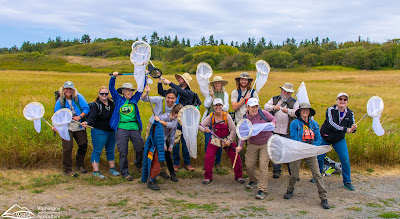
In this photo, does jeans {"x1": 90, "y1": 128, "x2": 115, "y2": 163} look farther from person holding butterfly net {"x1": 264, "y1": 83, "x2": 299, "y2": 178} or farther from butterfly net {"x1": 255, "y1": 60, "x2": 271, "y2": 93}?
butterfly net {"x1": 255, "y1": 60, "x2": 271, "y2": 93}

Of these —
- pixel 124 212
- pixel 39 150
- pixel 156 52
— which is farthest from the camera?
pixel 156 52

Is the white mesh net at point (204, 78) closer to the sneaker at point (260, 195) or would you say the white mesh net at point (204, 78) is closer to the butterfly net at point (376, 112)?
the sneaker at point (260, 195)

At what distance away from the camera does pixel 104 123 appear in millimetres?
7180

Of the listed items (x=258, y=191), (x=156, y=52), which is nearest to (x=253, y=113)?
(x=258, y=191)

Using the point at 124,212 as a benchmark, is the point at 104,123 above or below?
above

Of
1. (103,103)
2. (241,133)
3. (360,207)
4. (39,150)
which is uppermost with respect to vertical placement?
(103,103)

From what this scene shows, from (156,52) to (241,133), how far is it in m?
118

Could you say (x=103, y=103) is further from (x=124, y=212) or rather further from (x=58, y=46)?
(x=58, y=46)

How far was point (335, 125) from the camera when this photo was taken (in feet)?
23.0

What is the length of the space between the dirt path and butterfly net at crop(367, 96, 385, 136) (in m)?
1.36

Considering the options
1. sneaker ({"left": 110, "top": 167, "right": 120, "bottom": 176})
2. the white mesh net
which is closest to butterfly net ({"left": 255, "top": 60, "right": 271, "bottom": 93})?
the white mesh net

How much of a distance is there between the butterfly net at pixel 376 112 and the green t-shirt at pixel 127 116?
17.1ft

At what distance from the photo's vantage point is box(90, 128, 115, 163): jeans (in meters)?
7.20

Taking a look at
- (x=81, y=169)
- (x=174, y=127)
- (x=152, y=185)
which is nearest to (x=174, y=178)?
(x=152, y=185)
